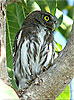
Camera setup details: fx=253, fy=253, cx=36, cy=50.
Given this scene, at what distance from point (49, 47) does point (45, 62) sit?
21cm

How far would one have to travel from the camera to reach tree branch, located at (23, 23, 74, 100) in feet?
7.20

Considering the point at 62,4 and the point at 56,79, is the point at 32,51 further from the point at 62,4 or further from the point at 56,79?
the point at 56,79

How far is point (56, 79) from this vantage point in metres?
2.19

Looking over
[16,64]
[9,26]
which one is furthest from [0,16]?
[9,26]

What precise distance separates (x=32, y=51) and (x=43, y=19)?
0.63 metres

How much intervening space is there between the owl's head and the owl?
0.04m

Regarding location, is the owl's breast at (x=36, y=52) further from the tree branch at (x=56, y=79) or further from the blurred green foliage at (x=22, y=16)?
the tree branch at (x=56, y=79)

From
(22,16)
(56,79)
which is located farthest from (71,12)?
(56,79)

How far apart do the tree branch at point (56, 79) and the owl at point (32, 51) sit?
981 millimetres

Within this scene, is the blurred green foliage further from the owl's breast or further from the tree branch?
the tree branch

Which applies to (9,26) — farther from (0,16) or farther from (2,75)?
(2,75)

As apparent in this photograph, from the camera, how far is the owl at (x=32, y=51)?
3.21 m

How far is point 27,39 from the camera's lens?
3.20 metres

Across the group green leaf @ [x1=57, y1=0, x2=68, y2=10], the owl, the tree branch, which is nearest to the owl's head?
the owl
